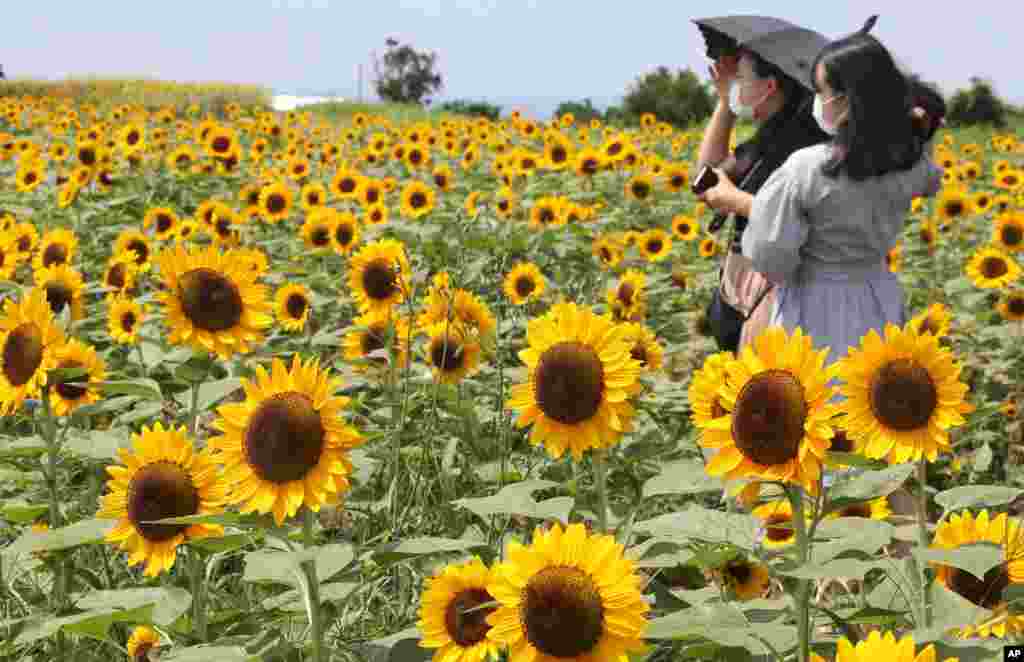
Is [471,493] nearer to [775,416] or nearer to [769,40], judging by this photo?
[775,416]

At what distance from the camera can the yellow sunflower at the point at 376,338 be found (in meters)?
2.93

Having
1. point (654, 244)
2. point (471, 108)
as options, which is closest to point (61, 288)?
point (654, 244)

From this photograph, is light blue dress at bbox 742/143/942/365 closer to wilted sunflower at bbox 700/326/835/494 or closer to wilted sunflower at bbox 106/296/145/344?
wilted sunflower at bbox 700/326/835/494

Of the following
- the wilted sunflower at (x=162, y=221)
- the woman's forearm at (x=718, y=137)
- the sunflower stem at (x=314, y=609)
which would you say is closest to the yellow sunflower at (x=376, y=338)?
the sunflower stem at (x=314, y=609)

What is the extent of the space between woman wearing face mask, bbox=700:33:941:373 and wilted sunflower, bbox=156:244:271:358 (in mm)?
1602

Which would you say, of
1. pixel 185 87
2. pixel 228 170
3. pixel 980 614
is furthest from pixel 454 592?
pixel 185 87

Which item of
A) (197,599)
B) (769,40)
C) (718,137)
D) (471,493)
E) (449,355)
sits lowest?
(471,493)

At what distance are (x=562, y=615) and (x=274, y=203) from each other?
5.09 meters

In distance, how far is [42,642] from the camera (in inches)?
88.7

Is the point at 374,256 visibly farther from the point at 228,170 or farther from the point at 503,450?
the point at 228,170

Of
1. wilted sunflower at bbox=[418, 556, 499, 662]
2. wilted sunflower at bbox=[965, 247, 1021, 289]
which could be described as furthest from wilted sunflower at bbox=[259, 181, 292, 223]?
wilted sunflower at bbox=[418, 556, 499, 662]

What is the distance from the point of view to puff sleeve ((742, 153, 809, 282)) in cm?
321

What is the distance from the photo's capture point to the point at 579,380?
1.80 m

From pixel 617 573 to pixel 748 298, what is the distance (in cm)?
250
